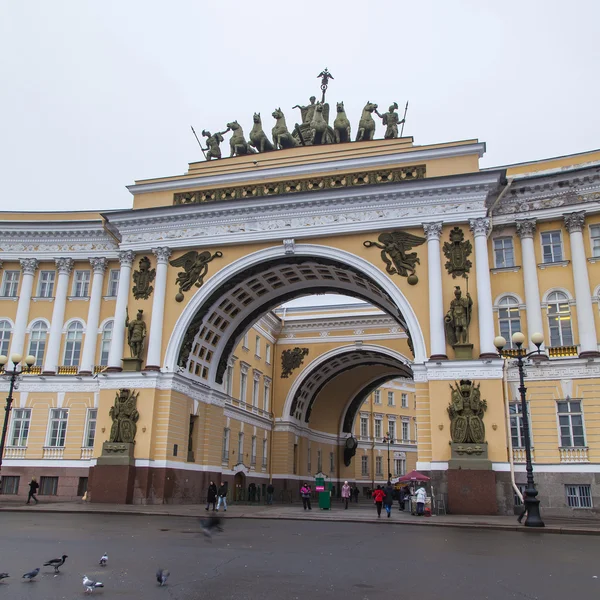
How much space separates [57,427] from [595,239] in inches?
1074

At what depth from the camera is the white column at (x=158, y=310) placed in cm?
3000

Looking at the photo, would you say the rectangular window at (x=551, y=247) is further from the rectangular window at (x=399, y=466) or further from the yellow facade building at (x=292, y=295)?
the rectangular window at (x=399, y=466)

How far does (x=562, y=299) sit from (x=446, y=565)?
62.8 ft

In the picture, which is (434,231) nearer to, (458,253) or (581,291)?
(458,253)

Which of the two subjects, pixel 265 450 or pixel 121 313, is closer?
pixel 121 313

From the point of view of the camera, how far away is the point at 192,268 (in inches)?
1225

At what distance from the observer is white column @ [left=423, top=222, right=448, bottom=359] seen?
26.2 meters

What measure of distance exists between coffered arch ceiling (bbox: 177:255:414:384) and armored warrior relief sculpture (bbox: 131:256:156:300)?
9.09ft

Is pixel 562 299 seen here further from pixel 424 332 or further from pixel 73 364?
pixel 73 364

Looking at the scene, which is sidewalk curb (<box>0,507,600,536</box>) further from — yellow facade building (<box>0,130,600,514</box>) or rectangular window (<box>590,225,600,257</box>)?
rectangular window (<box>590,225,600,257</box>)

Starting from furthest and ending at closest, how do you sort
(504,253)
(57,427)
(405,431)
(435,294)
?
(405,431) < (57,427) < (504,253) < (435,294)

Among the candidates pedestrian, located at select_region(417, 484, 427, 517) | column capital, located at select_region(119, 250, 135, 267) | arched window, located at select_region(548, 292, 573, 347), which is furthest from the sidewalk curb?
column capital, located at select_region(119, 250, 135, 267)

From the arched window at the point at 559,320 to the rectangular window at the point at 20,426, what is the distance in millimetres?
25758

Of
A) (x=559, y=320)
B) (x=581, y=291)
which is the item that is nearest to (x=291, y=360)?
(x=559, y=320)
